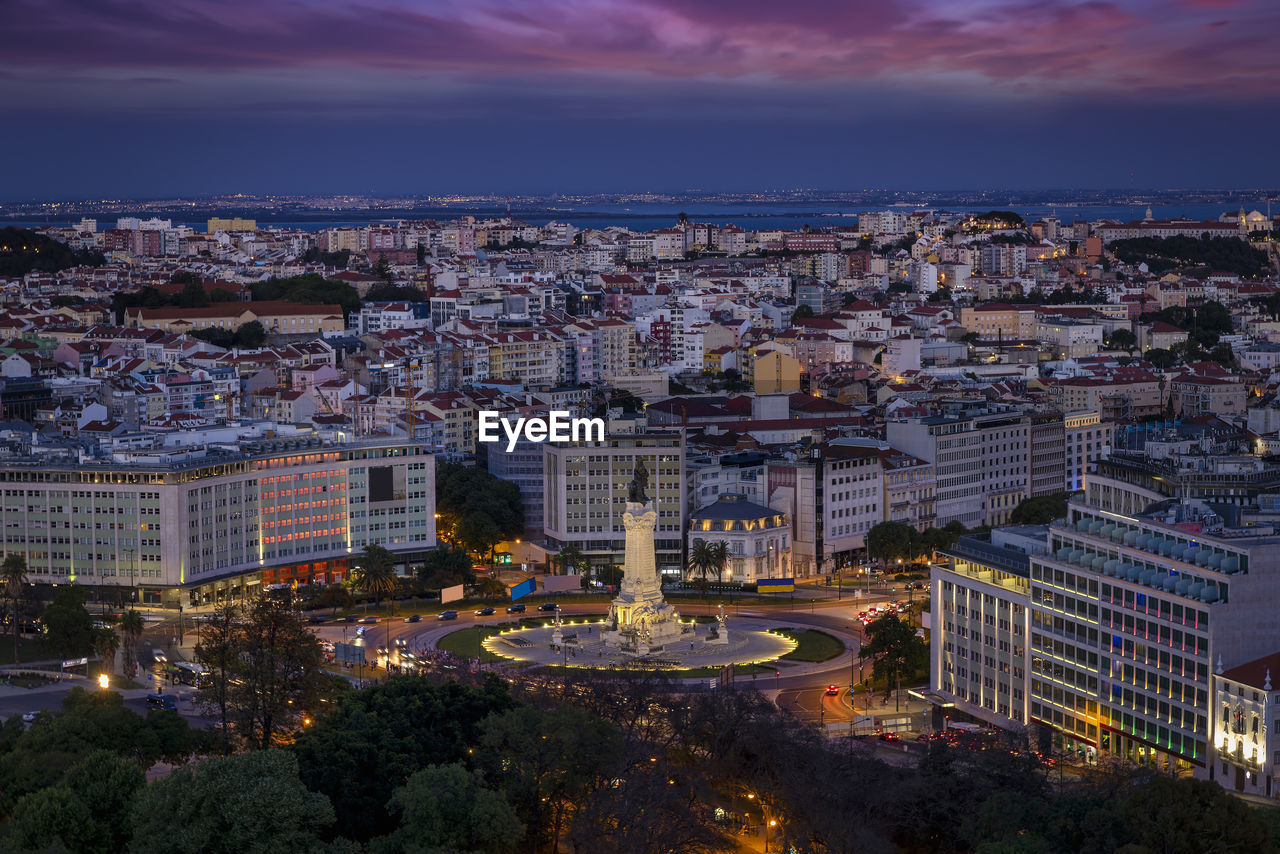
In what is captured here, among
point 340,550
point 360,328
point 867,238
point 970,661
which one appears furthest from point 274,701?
point 867,238

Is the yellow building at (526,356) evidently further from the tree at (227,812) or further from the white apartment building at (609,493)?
the tree at (227,812)

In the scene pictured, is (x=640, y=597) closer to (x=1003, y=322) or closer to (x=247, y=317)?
(x=247, y=317)

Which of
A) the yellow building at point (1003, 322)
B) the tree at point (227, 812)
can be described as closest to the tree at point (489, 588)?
the tree at point (227, 812)

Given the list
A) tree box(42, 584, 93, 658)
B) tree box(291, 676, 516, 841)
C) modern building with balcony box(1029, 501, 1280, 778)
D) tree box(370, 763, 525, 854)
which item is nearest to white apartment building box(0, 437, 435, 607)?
tree box(42, 584, 93, 658)

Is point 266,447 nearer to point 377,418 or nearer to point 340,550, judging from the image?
point 340,550

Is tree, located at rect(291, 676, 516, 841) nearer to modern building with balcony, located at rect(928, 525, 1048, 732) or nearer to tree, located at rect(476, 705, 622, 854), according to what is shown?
tree, located at rect(476, 705, 622, 854)

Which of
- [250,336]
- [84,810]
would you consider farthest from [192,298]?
[84,810]
